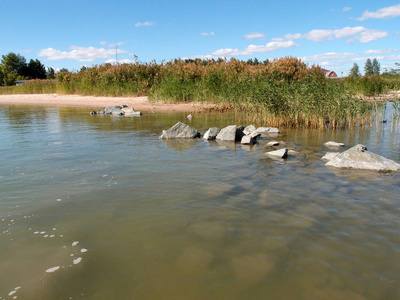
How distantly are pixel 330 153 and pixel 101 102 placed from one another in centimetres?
2247

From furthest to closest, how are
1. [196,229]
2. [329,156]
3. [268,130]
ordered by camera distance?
[268,130] < [329,156] < [196,229]

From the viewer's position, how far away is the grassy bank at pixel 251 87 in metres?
12.4

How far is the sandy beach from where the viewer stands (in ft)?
69.1

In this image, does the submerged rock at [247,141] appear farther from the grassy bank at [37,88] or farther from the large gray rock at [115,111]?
the grassy bank at [37,88]

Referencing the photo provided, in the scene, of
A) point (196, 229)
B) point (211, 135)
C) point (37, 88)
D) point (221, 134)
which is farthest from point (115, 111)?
point (37, 88)

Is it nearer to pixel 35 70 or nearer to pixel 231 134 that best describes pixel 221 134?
pixel 231 134

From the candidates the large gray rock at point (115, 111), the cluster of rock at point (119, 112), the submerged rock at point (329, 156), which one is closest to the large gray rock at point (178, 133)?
the submerged rock at point (329, 156)

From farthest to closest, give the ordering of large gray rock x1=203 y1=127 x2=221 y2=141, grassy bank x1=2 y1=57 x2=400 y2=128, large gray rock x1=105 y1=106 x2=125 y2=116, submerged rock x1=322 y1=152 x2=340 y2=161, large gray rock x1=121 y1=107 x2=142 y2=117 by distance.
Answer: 1. large gray rock x1=105 y1=106 x2=125 y2=116
2. large gray rock x1=121 y1=107 x2=142 y2=117
3. grassy bank x1=2 y1=57 x2=400 y2=128
4. large gray rock x1=203 y1=127 x2=221 y2=141
5. submerged rock x1=322 y1=152 x2=340 y2=161

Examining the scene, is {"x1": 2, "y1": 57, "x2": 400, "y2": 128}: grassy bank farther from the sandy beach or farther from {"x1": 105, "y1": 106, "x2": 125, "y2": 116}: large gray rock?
{"x1": 105, "y1": 106, "x2": 125, "y2": 116}: large gray rock

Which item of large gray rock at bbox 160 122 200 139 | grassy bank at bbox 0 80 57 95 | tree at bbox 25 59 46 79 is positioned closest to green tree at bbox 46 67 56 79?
tree at bbox 25 59 46 79

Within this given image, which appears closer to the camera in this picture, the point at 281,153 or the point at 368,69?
the point at 281,153

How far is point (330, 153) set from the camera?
7547 millimetres

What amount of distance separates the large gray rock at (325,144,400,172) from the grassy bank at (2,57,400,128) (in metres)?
5.40

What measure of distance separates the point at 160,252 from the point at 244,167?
377 cm
